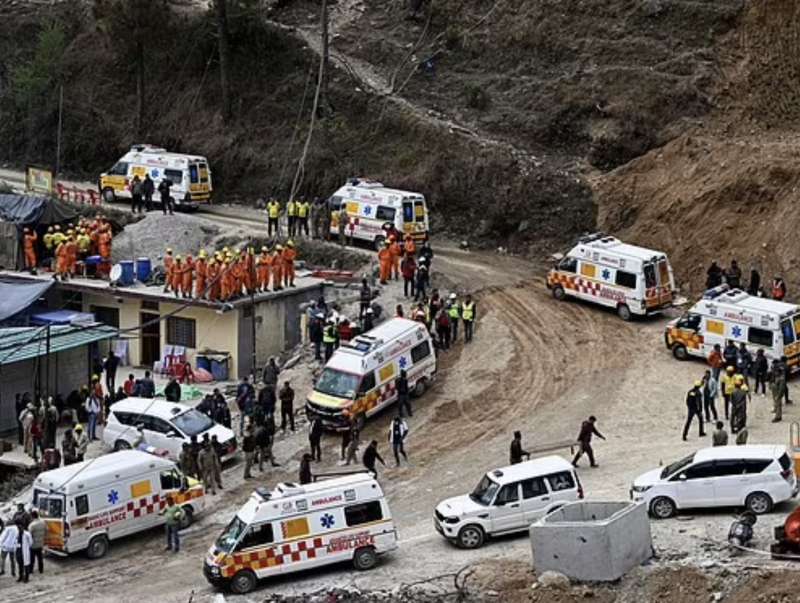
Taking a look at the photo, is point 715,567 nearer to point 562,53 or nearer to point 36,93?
point 562,53

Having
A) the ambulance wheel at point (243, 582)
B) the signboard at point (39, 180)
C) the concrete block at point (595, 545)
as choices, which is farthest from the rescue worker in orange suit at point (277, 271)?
the concrete block at point (595, 545)

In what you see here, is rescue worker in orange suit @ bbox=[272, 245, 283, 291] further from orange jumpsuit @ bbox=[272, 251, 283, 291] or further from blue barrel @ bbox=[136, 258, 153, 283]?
blue barrel @ bbox=[136, 258, 153, 283]

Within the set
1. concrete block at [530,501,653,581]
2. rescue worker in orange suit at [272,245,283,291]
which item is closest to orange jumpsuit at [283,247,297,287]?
rescue worker in orange suit at [272,245,283,291]

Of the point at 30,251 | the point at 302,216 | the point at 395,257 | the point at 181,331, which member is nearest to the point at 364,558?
the point at 395,257

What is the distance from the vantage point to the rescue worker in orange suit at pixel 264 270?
54.0 metres

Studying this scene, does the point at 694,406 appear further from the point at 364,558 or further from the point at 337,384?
the point at 364,558

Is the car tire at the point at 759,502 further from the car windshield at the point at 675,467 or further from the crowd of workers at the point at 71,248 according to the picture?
the crowd of workers at the point at 71,248

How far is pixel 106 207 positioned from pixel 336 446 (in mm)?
23763

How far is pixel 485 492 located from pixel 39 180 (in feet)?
107

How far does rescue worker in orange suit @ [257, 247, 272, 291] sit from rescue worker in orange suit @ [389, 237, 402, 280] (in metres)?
3.87

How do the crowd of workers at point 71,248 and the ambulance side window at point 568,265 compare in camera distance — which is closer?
the ambulance side window at point 568,265

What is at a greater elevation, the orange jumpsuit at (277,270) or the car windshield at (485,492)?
the orange jumpsuit at (277,270)

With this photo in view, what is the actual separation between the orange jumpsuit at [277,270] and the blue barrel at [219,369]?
2.86 metres

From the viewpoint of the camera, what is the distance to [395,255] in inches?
2154
